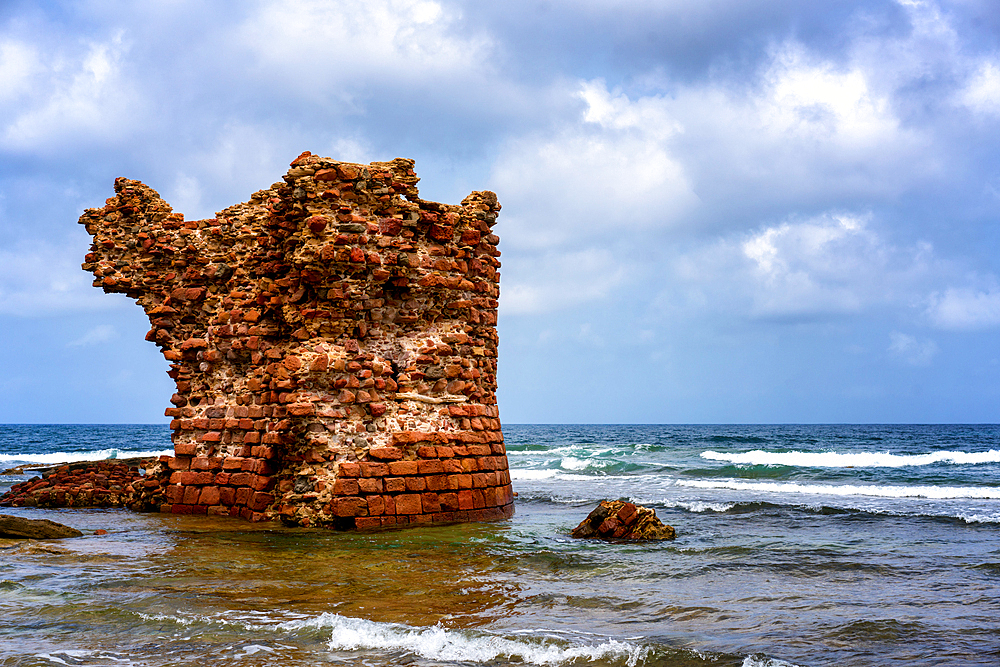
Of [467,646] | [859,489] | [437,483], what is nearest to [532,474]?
[859,489]

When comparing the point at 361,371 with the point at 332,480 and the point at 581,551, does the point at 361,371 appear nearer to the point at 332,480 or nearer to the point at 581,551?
the point at 332,480

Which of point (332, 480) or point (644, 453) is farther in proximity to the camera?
point (644, 453)

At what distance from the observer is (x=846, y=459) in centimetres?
3412

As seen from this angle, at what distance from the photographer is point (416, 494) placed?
10.3 meters

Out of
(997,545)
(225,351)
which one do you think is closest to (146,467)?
(225,351)

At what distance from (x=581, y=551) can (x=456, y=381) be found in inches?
116

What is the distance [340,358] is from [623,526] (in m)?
4.31

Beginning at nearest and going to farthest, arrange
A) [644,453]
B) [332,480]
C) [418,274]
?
[332,480] < [418,274] < [644,453]

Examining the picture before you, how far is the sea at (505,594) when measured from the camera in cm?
529

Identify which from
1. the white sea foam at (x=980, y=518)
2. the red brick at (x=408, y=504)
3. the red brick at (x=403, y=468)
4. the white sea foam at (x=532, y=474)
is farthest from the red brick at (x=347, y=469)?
the white sea foam at (x=532, y=474)

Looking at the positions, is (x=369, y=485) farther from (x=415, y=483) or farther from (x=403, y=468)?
(x=415, y=483)

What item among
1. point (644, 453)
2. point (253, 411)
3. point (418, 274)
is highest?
point (418, 274)

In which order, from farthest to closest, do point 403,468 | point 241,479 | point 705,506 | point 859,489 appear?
point 859,489 → point 705,506 → point 241,479 → point 403,468

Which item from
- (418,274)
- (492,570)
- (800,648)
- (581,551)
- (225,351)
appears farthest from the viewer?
(225,351)
